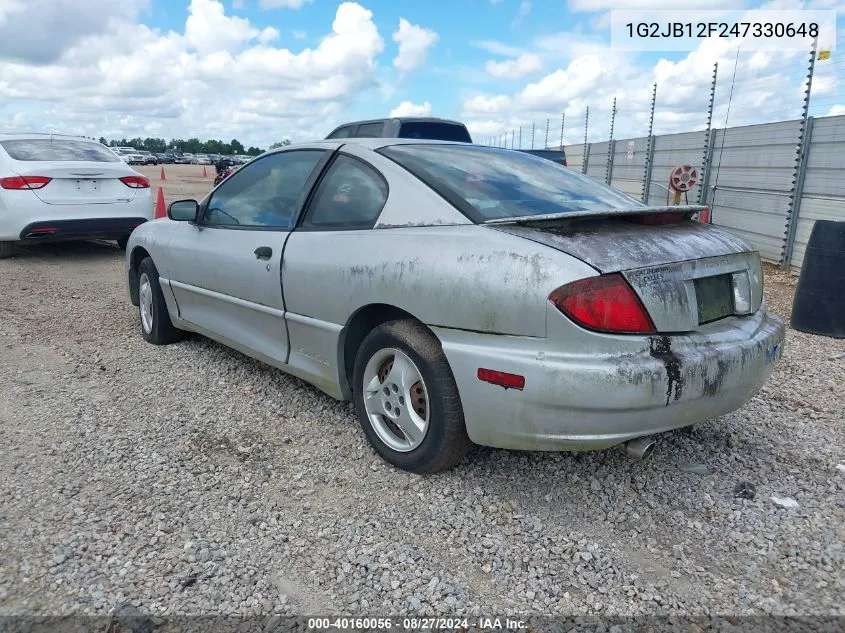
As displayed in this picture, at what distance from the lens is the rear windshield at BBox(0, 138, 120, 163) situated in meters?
7.86

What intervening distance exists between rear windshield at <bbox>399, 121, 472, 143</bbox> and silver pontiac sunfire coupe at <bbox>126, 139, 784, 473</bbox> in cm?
584

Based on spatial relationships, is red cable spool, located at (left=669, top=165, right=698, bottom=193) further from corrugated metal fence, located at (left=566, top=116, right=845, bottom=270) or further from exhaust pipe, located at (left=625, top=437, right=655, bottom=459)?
exhaust pipe, located at (left=625, top=437, right=655, bottom=459)

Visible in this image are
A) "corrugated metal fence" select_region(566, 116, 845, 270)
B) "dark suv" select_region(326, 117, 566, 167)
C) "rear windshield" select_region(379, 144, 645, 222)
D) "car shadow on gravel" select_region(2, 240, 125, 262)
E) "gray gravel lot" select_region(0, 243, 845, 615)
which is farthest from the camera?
"dark suv" select_region(326, 117, 566, 167)

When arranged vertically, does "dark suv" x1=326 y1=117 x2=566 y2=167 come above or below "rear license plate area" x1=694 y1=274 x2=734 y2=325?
above

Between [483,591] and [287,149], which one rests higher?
[287,149]

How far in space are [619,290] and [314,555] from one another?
1468 mm

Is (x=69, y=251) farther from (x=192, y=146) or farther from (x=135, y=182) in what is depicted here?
(x=192, y=146)

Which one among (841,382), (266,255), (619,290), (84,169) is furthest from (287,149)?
(84,169)

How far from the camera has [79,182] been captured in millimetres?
7824

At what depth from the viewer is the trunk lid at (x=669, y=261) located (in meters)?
2.39

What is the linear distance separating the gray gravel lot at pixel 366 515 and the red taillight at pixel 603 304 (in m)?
0.84

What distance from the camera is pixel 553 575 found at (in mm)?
2285

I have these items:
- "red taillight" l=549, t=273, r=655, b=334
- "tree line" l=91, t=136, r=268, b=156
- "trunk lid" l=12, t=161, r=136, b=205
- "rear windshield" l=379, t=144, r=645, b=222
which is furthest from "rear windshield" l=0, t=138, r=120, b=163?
"tree line" l=91, t=136, r=268, b=156

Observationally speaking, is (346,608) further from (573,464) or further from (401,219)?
(401,219)
